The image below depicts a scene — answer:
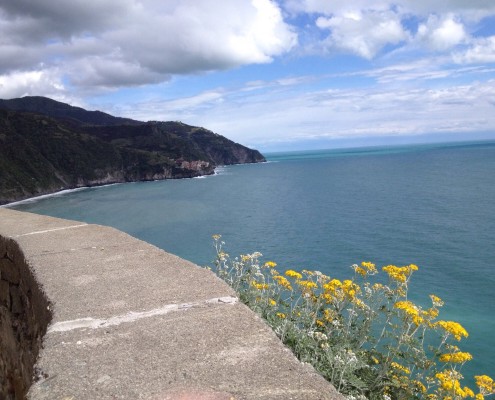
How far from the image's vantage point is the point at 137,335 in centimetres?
221

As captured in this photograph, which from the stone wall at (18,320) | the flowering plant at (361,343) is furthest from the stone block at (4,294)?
the flowering plant at (361,343)

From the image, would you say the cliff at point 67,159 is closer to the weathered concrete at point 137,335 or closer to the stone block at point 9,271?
the stone block at point 9,271

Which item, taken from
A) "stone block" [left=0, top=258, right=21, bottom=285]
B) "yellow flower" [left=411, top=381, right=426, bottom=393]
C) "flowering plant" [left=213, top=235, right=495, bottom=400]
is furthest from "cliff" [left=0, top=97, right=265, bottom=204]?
"yellow flower" [left=411, top=381, right=426, bottom=393]

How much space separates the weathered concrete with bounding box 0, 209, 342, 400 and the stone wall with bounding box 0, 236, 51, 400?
14 mm

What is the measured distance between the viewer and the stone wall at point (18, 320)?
2.88 metres

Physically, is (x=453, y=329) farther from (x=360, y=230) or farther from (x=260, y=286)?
(x=360, y=230)

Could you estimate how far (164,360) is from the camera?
6.44ft

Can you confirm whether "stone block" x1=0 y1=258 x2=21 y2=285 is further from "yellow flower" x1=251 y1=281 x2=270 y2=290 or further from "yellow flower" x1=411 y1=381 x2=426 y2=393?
"yellow flower" x1=411 y1=381 x2=426 y2=393

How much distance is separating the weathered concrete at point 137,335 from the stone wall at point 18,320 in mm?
14

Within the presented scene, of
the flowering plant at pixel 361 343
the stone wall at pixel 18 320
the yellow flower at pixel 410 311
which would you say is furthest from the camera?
the yellow flower at pixel 410 311

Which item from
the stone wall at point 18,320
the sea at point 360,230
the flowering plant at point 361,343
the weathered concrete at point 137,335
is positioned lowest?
the sea at point 360,230

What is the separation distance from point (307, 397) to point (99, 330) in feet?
3.99

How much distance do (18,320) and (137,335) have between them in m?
1.87

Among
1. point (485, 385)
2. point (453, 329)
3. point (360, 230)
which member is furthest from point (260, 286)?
point (360, 230)
